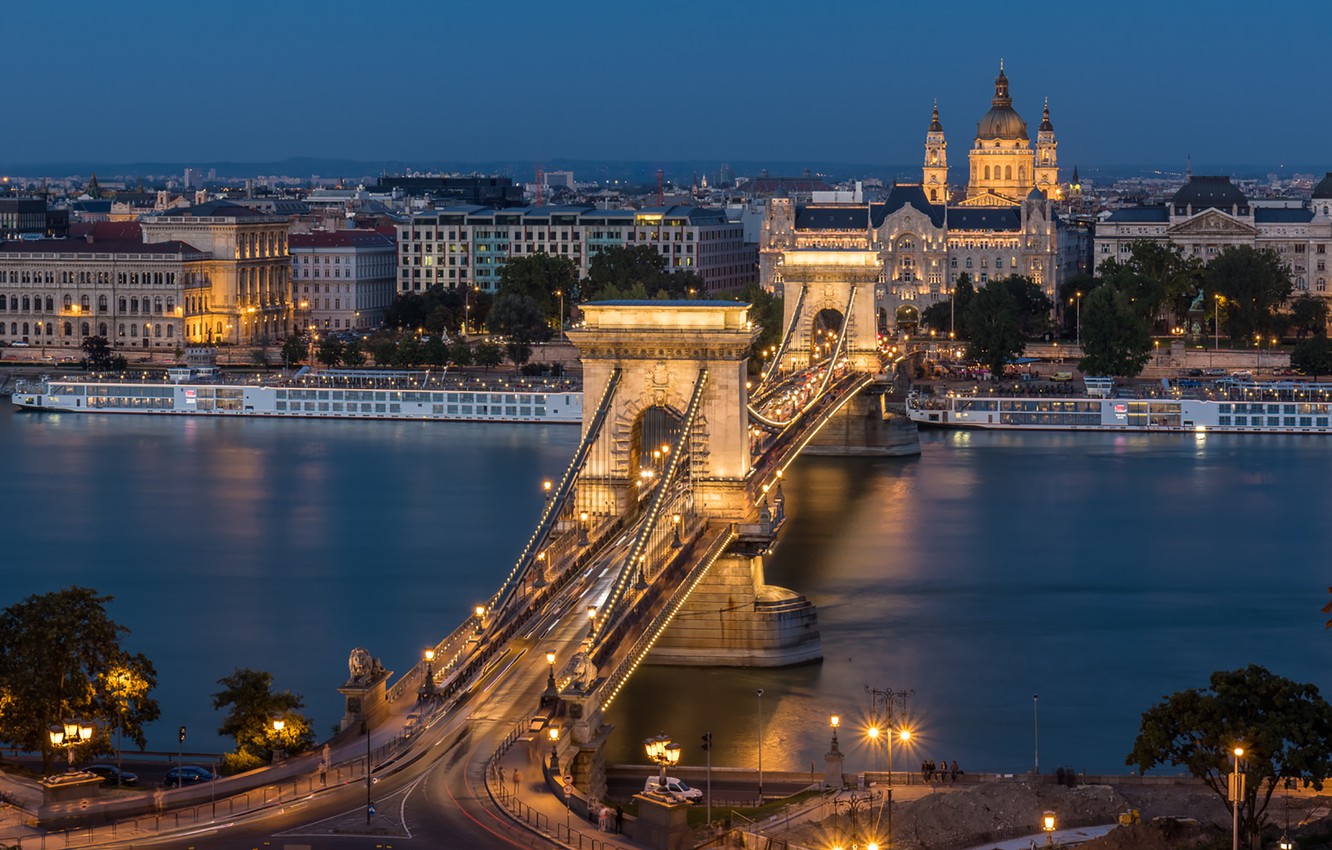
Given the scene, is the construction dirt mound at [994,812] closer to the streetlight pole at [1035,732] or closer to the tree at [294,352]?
the streetlight pole at [1035,732]

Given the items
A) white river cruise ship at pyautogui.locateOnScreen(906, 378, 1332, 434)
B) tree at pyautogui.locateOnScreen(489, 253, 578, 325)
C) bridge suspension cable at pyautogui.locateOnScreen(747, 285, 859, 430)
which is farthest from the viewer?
tree at pyautogui.locateOnScreen(489, 253, 578, 325)

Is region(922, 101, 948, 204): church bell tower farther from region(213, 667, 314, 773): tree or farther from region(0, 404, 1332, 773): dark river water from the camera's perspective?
region(213, 667, 314, 773): tree

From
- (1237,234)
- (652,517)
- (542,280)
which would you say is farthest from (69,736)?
(1237,234)

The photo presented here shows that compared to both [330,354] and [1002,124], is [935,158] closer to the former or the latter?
[1002,124]

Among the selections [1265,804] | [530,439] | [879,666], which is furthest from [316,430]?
[1265,804]

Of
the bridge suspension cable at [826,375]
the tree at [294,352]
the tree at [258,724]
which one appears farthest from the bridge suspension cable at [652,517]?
the tree at [294,352]

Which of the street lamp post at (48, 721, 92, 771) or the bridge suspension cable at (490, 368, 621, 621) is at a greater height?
the bridge suspension cable at (490, 368, 621, 621)


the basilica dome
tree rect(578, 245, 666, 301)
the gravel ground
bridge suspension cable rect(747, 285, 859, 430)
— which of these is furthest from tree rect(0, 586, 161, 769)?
the basilica dome

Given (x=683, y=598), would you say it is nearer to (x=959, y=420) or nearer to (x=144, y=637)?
(x=144, y=637)
